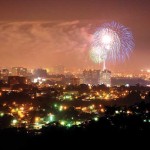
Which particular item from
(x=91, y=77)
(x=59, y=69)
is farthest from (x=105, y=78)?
(x=59, y=69)

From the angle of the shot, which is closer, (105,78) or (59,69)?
(105,78)

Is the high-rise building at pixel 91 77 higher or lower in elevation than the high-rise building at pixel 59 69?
lower

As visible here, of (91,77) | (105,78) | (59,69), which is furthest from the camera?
(59,69)

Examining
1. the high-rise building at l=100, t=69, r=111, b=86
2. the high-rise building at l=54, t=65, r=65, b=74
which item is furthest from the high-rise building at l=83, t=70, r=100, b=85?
the high-rise building at l=54, t=65, r=65, b=74

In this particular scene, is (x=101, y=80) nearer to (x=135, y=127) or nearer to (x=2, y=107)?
(x=2, y=107)

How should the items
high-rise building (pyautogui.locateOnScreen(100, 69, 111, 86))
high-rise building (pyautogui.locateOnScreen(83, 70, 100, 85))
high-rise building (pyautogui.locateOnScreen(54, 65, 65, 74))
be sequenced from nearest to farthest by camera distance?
high-rise building (pyautogui.locateOnScreen(100, 69, 111, 86)), high-rise building (pyautogui.locateOnScreen(83, 70, 100, 85)), high-rise building (pyautogui.locateOnScreen(54, 65, 65, 74))

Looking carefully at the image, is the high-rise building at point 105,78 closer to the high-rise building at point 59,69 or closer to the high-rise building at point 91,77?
the high-rise building at point 91,77

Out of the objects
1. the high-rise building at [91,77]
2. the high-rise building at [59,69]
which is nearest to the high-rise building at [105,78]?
the high-rise building at [91,77]

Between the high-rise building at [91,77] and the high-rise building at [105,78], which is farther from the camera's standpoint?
the high-rise building at [91,77]

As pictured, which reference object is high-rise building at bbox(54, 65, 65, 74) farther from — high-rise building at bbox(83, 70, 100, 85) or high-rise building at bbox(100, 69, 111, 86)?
high-rise building at bbox(100, 69, 111, 86)

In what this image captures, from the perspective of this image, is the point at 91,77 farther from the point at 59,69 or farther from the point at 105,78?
the point at 59,69

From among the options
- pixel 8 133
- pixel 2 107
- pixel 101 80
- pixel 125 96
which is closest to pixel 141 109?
pixel 8 133
